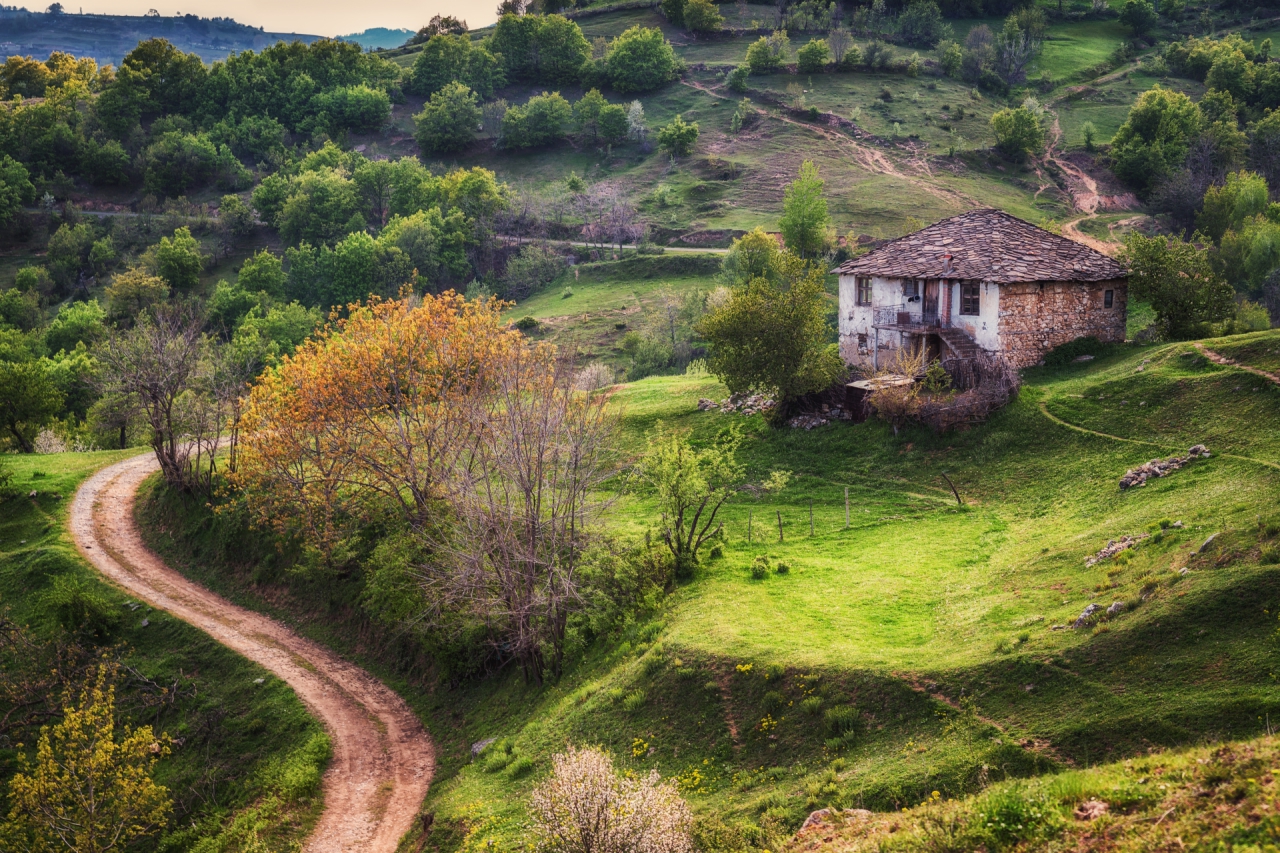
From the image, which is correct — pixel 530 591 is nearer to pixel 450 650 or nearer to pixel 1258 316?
pixel 450 650

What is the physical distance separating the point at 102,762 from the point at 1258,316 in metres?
51.0

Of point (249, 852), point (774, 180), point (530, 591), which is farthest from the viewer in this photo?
point (774, 180)

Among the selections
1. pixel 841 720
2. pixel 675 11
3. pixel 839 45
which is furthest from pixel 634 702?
pixel 675 11

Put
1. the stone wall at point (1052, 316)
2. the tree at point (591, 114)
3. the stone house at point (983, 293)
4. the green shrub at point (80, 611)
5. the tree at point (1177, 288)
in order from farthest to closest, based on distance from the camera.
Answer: the tree at point (591, 114), the tree at point (1177, 288), the stone house at point (983, 293), the stone wall at point (1052, 316), the green shrub at point (80, 611)

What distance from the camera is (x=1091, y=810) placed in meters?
12.6

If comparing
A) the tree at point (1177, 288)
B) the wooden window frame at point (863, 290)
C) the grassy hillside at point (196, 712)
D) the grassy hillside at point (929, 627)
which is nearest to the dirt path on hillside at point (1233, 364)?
the grassy hillside at point (929, 627)

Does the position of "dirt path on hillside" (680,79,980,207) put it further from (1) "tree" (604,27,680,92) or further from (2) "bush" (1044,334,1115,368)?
(2) "bush" (1044,334,1115,368)

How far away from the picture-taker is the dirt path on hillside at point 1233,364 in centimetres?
2995

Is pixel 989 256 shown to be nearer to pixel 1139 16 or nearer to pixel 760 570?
pixel 760 570

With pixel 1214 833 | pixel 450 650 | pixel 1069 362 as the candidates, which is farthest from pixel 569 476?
pixel 1069 362

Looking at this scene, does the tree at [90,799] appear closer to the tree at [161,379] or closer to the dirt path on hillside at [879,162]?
the tree at [161,379]

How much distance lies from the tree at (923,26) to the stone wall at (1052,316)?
96.3 meters

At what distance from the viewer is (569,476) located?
86.7 ft

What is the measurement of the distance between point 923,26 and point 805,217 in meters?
71.7
